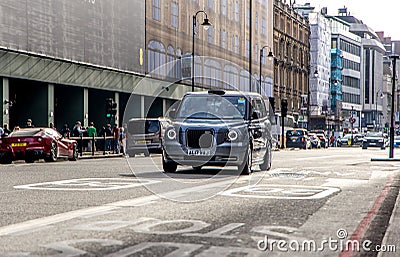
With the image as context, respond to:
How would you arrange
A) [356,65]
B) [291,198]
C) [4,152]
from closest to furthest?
[291,198] → [4,152] → [356,65]

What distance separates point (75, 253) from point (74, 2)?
38721 millimetres

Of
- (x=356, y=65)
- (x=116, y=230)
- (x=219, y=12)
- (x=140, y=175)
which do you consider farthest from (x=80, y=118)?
(x=356, y=65)

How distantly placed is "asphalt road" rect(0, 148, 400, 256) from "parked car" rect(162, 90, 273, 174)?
4.33ft

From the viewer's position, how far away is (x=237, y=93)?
735 inches

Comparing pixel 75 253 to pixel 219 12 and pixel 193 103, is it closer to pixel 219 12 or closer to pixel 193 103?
pixel 193 103

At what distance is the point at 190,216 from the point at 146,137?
2659 cm

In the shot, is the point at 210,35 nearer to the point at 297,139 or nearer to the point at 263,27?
the point at 297,139

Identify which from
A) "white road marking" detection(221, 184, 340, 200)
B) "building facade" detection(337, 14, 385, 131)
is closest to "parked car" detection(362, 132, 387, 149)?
"white road marking" detection(221, 184, 340, 200)

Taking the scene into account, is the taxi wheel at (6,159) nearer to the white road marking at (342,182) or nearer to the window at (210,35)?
the white road marking at (342,182)

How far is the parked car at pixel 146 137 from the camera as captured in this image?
112ft

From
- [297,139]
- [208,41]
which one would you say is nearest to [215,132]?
[208,41]

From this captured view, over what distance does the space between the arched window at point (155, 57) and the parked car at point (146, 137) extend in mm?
17834

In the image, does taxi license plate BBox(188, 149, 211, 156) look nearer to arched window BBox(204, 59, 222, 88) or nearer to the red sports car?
the red sports car

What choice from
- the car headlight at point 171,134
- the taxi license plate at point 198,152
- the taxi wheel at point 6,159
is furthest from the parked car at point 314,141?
the car headlight at point 171,134
